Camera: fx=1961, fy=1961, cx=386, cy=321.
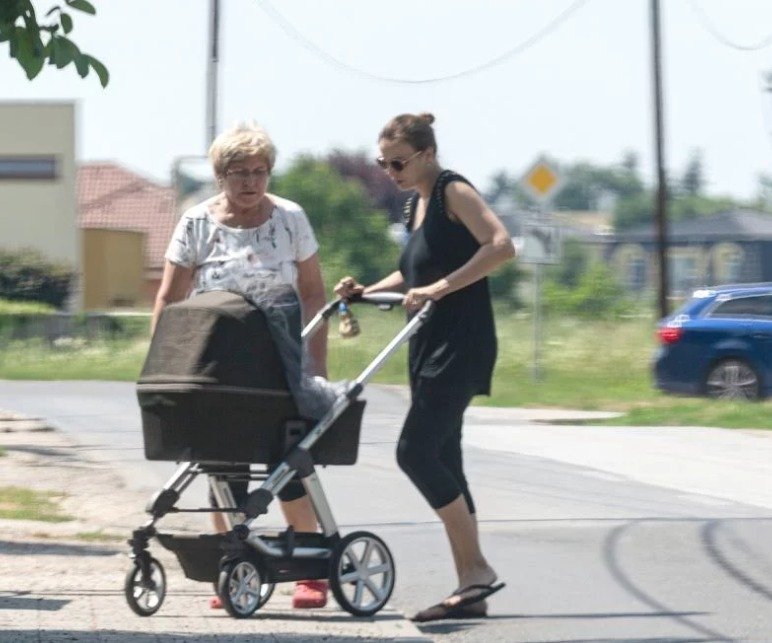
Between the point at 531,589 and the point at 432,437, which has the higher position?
the point at 432,437

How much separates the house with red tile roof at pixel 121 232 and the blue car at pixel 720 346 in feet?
121

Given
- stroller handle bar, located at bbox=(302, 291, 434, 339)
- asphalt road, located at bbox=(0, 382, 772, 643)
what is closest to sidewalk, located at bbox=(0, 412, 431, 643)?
asphalt road, located at bbox=(0, 382, 772, 643)

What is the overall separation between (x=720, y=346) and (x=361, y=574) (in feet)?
44.5

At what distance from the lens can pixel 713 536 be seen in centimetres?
940

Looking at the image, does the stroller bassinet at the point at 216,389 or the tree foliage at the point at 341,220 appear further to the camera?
the tree foliage at the point at 341,220

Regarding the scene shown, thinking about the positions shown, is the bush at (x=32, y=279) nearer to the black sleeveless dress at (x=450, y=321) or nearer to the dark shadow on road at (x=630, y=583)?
the dark shadow on road at (x=630, y=583)

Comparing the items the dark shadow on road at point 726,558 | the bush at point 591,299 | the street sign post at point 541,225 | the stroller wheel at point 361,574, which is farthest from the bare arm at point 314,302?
the bush at point 591,299

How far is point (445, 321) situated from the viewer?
7.03m

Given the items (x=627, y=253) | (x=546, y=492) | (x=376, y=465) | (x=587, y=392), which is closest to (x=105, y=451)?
(x=376, y=465)

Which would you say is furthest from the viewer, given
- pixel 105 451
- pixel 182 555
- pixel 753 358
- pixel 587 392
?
pixel 587 392

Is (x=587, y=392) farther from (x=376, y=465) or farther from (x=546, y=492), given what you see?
(x=546, y=492)

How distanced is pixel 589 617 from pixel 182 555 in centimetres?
158

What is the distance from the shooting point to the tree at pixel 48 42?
20.9ft

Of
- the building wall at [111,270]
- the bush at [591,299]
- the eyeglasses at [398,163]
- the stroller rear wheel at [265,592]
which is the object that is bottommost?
the building wall at [111,270]
